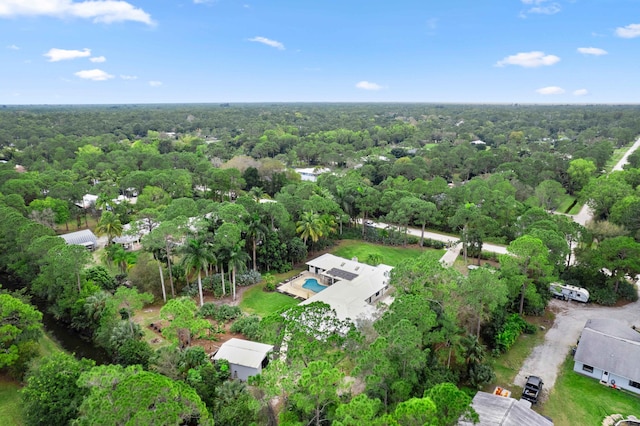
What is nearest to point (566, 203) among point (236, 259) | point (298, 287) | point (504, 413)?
point (298, 287)

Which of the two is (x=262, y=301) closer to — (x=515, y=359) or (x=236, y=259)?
(x=236, y=259)

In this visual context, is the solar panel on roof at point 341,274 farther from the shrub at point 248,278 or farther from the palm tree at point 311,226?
the shrub at point 248,278

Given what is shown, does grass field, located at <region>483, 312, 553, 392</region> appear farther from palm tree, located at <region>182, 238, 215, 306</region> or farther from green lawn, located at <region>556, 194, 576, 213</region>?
green lawn, located at <region>556, 194, 576, 213</region>

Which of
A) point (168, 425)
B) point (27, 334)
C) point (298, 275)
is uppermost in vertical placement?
point (168, 425)

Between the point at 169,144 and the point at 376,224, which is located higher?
the point at 169,144

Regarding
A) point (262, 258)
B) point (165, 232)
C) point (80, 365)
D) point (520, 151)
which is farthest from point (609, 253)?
point (520, 151)

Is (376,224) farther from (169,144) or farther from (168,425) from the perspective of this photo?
(169,144)

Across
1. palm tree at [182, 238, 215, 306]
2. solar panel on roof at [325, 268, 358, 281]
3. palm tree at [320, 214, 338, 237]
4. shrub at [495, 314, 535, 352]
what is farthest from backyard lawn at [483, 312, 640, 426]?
palm tree at [182, 238, 215, 306]
